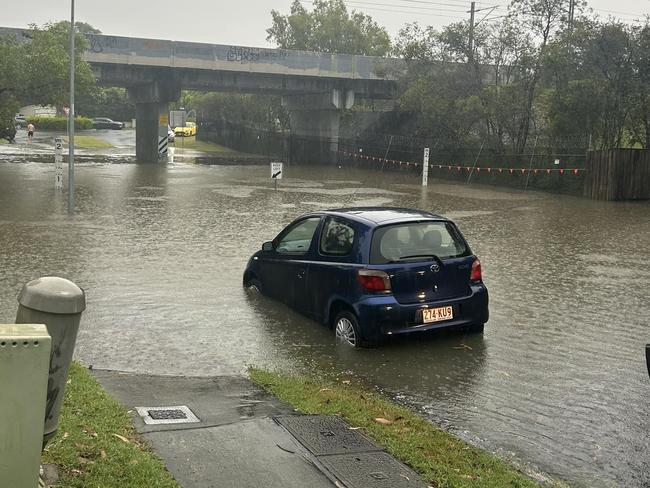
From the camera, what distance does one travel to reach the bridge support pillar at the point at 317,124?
53938 millimetres

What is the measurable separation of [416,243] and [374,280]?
0.69 metres

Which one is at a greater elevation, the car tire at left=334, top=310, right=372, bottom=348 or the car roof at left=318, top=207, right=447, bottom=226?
the car roof at left=318, top=207, right=447, bottom=226

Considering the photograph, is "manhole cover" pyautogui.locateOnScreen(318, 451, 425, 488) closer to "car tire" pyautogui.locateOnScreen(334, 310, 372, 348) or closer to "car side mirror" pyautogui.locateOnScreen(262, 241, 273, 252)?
"car tire" pyautogui.locateOnScreen(334, 310, 372, 348)

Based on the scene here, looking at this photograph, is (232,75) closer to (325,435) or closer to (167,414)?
(167,414)

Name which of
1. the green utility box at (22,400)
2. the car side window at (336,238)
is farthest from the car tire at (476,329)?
the green utility box at (22,400)

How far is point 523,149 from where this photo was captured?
3709 centimetres

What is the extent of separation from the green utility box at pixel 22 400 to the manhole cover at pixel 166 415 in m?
2.09

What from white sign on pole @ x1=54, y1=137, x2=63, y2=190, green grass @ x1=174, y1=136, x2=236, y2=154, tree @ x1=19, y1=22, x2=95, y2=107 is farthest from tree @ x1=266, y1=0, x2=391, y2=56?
white sign on pole @ x1=54, y1=137, x2=63, y2=190

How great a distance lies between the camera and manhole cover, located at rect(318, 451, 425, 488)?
476 centimetres

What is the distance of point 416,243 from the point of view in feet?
27.9

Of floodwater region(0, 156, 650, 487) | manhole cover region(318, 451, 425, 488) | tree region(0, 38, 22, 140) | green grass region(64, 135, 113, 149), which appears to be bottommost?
floodwater region(0, 156, 650, 487)

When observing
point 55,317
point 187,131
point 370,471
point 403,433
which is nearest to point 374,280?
point 403,433

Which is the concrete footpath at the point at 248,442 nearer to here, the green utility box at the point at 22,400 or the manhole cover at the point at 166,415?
the manhole cover at the point at 166,415

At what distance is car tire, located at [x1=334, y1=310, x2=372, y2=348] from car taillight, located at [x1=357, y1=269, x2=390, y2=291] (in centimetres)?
37
